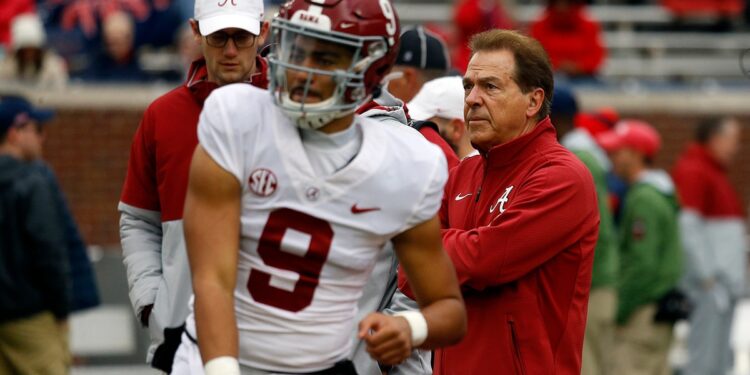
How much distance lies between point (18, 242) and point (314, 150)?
15.4 feet

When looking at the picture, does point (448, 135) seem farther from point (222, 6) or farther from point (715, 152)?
point (715, 152)

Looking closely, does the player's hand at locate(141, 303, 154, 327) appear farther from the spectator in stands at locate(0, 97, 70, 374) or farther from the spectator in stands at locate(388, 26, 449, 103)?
the spectator in stands at locate(0, 97, 70, 374)

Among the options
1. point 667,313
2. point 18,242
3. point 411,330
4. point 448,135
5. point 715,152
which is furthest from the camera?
point 715,152

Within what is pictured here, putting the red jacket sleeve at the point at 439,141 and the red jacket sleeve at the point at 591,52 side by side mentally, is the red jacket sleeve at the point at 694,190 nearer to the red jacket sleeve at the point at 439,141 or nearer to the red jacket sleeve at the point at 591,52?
the red jacket sleeve at the point at 591,52

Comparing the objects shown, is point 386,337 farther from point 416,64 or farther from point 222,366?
A: point 416,64

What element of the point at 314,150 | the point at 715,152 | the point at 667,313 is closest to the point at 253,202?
the point at 314,150

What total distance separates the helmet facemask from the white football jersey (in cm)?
7

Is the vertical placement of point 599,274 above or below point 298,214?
below

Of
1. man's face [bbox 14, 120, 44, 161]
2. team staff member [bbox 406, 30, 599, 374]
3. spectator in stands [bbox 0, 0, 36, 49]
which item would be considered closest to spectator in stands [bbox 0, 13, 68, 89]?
spectator in stands [bbox 0, 0, 36, 49]

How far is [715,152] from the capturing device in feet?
38.8

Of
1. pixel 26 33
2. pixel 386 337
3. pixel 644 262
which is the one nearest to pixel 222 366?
pixel 386 337

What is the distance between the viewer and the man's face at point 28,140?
8344 mm

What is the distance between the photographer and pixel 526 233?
15.5 ft

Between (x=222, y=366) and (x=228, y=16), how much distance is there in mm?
1825
